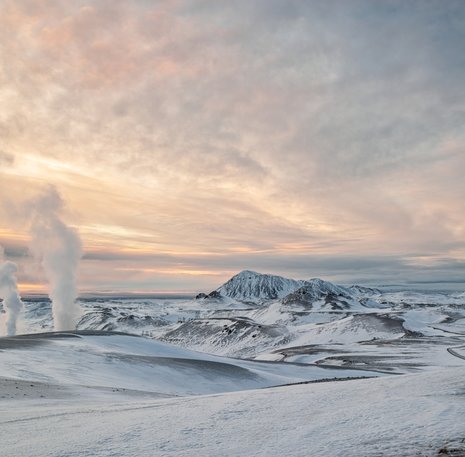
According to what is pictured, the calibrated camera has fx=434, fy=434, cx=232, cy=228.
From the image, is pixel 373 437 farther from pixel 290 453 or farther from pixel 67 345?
pixel 67 345

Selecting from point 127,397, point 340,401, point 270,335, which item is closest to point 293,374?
point 127,397

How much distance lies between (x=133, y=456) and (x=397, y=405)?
6.80 meters

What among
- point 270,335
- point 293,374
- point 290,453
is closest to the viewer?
point 290,453

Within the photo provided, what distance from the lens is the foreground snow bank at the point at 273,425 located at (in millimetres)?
8812

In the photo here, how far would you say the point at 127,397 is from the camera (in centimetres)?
2262

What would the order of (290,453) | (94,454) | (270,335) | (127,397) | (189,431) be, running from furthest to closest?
(270,335) → (127,397) → (189,431) → (94,454) → (290,453)

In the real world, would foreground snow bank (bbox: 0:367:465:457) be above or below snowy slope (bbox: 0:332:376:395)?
above

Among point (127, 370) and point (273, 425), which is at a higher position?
point (273, 425)

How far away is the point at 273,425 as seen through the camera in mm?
10539

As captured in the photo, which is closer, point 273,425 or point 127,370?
point 273,425

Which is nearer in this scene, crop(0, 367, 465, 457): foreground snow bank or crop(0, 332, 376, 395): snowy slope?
crop(0, 367, 465, 457): foreground snow bank

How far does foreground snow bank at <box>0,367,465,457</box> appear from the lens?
347 inches

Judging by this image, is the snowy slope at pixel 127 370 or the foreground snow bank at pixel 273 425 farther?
the snowy slope at pixel 127 370

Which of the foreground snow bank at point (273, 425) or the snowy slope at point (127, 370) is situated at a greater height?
the foreground snow bank at point (273, 425)
